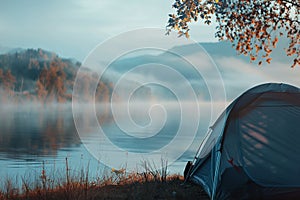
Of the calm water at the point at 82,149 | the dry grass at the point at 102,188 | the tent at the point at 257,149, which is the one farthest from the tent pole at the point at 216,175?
the calm water at the point at 82,149

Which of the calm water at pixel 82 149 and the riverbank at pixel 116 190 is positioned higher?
the riverbank at pixel 116 190

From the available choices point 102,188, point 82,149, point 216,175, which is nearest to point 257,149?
point 216,175

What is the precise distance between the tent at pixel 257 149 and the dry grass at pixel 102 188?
46 cm

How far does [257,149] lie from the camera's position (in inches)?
237

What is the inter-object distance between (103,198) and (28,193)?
41.0 inches

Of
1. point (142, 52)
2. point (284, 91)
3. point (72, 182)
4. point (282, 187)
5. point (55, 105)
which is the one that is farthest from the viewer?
point (55, 105)

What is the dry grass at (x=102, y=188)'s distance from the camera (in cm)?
575

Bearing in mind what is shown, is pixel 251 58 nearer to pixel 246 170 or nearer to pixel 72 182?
pixel 246 170

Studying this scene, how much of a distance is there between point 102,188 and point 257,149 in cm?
247

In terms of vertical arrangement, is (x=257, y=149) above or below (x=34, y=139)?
above

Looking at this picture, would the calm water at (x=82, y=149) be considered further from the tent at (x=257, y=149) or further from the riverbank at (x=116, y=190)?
the tent at (x=257, y=149)

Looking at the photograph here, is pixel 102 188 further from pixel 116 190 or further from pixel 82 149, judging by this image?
pixel 82 149

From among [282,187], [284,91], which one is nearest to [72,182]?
[282,187]

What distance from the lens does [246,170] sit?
5.80 meters
